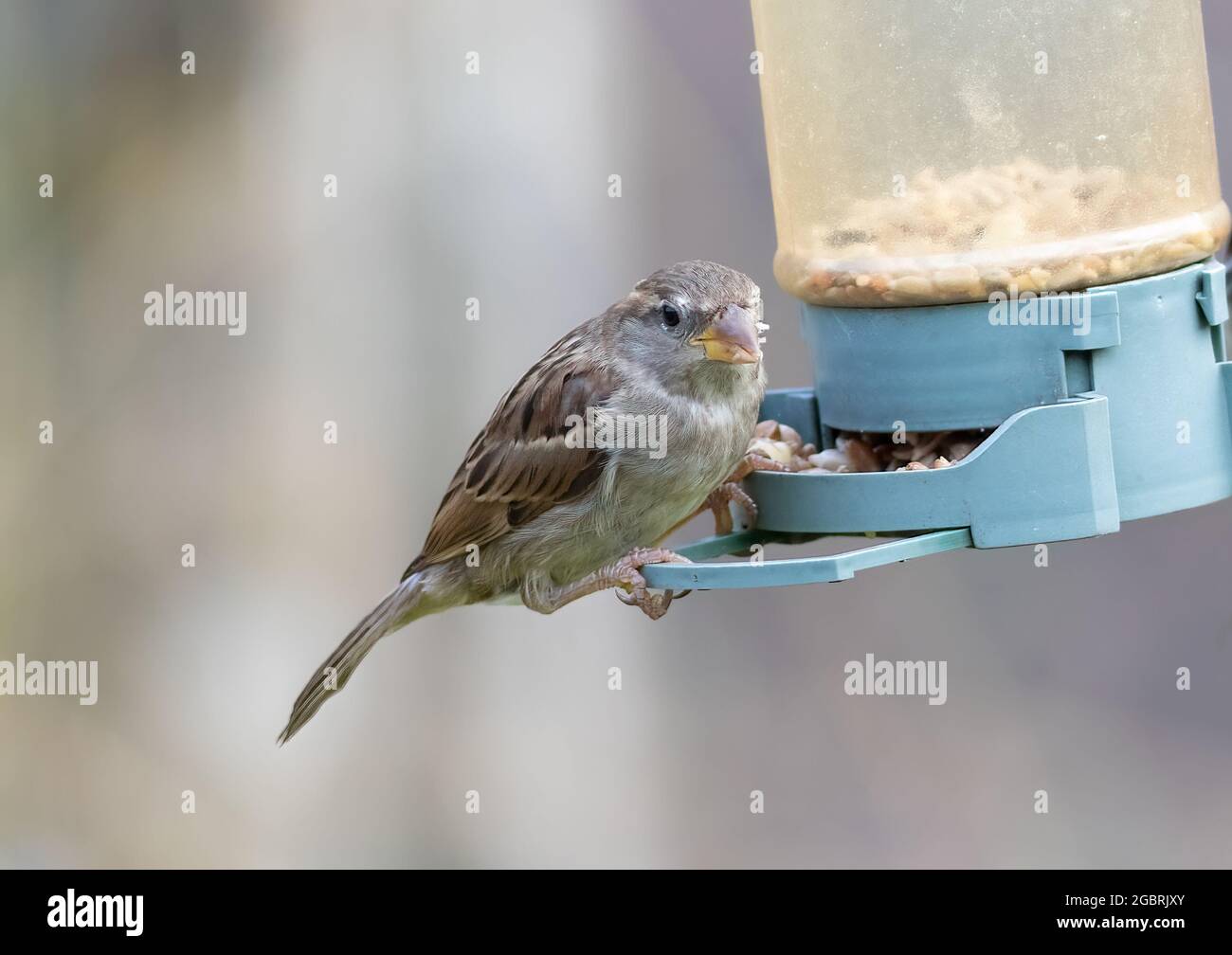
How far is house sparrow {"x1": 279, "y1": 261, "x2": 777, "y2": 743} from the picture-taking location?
3.65 metres

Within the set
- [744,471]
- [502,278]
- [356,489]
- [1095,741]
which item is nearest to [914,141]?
[744,471]

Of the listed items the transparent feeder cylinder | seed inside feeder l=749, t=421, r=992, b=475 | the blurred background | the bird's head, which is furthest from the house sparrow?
the blurred background

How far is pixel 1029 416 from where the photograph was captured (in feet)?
10.7

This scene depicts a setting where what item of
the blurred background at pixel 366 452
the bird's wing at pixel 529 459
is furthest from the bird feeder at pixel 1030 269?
the blurred background at pixel 366 452

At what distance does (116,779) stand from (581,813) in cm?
198

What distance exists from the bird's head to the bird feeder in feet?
0.90

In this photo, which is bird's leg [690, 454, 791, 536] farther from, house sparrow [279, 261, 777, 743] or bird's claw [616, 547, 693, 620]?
bird's claw [616, 547, 693, 620]

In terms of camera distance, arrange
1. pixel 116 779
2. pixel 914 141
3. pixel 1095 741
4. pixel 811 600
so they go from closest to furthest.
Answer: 1. pixel 914 141
2. pixel 116 779
3. pixel 1095 741
4. pixel 811 600

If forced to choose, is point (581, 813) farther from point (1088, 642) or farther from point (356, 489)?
point (1088, 642)

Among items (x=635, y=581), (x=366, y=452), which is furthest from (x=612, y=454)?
(x=366, y=452)

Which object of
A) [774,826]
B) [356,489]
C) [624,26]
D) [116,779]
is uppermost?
[624,26]

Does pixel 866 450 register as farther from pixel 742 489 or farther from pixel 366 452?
pixel 366 452

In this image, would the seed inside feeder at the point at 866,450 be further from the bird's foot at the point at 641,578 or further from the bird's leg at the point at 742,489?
the bird's foot at the point at 641,578

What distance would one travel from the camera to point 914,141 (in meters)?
3.50
